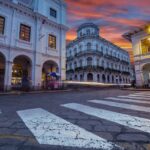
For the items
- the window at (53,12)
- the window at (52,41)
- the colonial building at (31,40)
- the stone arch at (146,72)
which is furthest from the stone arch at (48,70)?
the stone arch at (146,72)

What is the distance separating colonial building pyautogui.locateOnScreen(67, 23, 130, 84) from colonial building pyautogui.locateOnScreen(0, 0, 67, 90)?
16.1 meters

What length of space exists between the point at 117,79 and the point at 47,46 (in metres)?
30.3

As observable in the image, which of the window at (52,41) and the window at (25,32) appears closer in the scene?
the window at (25,32)

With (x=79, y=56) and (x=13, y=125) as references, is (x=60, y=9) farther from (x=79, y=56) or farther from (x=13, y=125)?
(x=13, y=125)

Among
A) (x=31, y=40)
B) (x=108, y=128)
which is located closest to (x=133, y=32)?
(x=31, y=40)

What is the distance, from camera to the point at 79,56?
118 ft

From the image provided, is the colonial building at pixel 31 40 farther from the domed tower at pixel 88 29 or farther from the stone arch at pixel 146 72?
the domed tower at pixel 88 29

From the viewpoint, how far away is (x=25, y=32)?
15344 mm

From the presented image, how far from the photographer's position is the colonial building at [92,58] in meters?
34.2

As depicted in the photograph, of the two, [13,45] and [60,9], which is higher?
[60,9]

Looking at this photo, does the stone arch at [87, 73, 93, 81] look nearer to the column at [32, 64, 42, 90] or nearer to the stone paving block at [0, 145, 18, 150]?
the column at [32, 64, 42, 90]

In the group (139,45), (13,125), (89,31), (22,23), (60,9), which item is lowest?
(13,125)

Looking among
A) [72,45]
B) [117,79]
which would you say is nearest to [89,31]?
[72,45]

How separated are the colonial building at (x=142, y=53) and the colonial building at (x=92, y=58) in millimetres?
14257
